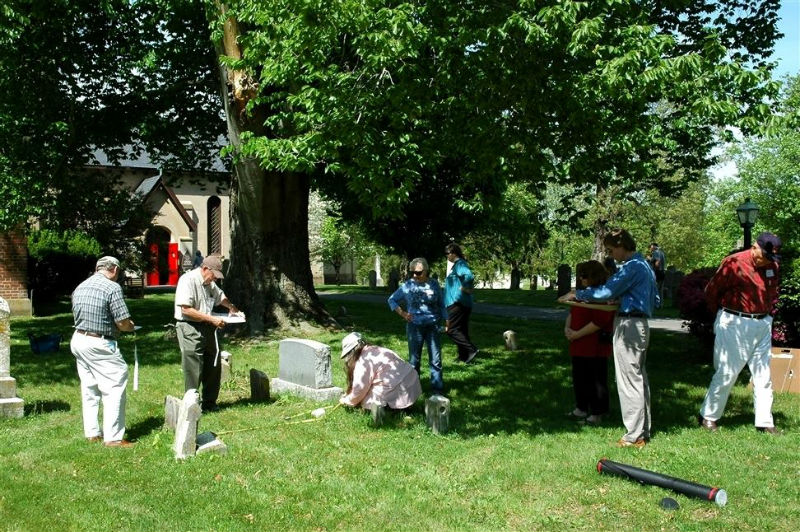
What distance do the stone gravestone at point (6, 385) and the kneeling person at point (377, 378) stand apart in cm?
390

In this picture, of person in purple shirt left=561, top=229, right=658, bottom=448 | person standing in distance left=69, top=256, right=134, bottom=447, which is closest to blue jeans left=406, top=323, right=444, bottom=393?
person in purple shirt left=561, top=229, right=658, bottom=448

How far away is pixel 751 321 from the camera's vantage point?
809 cm

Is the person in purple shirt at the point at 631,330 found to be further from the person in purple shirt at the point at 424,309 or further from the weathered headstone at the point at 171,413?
the weathered headstone at the point at 171,413

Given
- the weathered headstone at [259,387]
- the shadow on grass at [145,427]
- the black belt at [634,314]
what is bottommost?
the shadow on grass at [145,427]

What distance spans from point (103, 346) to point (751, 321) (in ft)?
22.0

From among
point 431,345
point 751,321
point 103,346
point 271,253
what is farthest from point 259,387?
point 271,253

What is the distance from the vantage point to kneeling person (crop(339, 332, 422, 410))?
9234mm

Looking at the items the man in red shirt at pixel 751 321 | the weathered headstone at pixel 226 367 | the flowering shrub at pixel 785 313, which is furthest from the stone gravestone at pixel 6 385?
the flowering shrub at pixel 785 313

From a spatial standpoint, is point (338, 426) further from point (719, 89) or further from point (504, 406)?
point (719, 89)

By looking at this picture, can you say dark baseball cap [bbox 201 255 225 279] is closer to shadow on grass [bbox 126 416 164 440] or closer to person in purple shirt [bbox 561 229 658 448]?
shadow on grass [bbox 126 416 164 440]

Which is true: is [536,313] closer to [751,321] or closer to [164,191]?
[751,321]

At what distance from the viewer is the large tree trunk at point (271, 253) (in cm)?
1677

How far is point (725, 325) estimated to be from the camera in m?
8.21

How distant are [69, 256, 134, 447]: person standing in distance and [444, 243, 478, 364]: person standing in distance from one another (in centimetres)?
587
